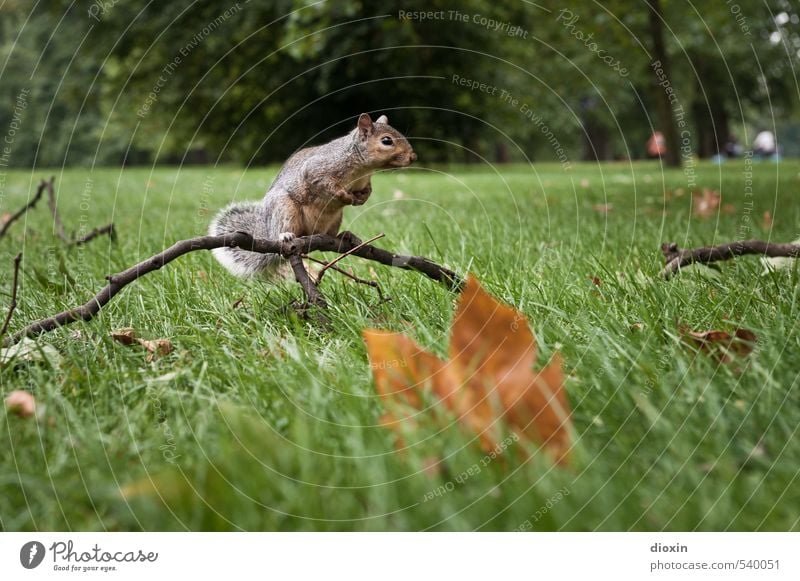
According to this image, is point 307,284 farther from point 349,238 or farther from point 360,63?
point 360,63

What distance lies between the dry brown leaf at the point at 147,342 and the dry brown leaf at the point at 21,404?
0.27 m

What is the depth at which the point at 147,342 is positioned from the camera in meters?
1.30

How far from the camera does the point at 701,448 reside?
81cm

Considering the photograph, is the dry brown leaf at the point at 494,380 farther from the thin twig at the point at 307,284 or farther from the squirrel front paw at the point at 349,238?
the squirrel front paw at the point at 349,238

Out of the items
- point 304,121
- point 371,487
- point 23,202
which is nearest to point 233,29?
point 304,121

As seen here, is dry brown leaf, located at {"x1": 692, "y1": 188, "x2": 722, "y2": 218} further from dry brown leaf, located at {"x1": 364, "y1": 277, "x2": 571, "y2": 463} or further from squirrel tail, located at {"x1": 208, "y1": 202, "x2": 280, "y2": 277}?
dry brown leaf, located at {"x1": 364, "y1": 277, "x2": 571, "y2": 463}

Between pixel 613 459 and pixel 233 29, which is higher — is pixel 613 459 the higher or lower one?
the lower one

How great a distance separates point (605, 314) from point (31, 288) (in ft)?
4.65

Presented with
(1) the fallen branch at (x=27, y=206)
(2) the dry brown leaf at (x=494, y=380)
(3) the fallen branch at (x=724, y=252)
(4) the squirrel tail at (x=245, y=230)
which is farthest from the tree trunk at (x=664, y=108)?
(2) the dry brown leaf at (x=494, y=380)

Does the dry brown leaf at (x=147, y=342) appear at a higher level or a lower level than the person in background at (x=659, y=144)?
lower

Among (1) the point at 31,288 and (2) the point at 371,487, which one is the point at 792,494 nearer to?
(2) the point at 371,487

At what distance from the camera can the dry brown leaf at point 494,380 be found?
810mm

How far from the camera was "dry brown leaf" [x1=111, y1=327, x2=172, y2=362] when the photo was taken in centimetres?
129
